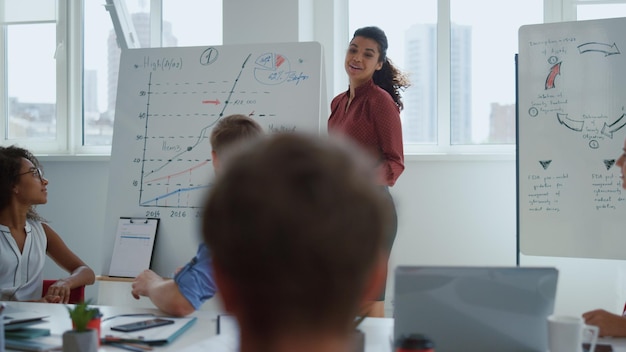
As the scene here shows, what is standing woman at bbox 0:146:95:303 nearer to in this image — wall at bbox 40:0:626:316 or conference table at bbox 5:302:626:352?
conference table at bbox 5:302:626:352

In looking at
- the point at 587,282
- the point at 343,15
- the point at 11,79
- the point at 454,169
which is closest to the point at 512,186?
the point at 454,169

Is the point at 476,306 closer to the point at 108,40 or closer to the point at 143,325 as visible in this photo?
the point at 143,325

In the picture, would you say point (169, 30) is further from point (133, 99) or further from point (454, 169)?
point (454, 169)

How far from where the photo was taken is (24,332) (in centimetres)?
156

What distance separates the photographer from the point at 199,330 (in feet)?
5.42

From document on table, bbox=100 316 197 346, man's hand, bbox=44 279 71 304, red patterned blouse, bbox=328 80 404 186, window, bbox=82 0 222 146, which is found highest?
window, bbox=82 0 222 146

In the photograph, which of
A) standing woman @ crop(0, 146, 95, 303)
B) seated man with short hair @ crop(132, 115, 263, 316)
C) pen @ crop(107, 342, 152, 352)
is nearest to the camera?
pen @ crop(107, 342, 152, 352)

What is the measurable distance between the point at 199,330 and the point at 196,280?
0.19 m

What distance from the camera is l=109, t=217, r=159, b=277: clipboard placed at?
310 centimetres

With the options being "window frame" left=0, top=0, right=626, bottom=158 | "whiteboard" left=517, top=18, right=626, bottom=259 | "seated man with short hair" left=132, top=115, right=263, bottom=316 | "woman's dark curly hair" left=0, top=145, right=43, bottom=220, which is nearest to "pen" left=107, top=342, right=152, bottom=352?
"seated man with short hair" left=132, top=115, right=263, bottom=316

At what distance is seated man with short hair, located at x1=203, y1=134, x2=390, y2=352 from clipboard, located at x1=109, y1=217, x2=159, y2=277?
272 cm

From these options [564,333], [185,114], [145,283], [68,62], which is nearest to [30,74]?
[68,62]

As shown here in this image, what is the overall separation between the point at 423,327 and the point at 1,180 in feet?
6.94

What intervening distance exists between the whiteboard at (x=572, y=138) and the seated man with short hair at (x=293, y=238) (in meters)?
2.84
